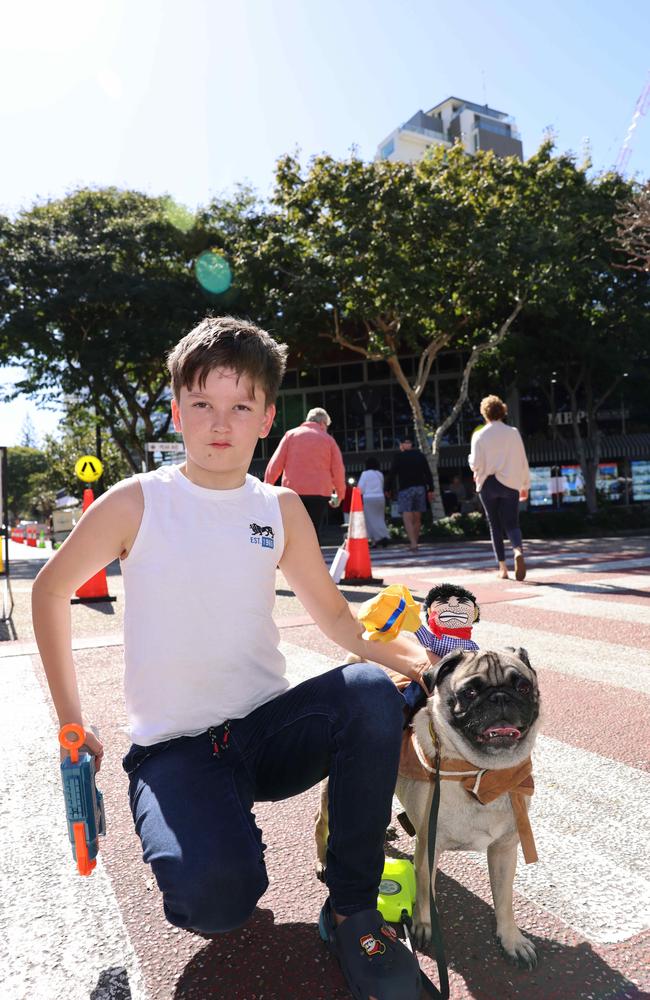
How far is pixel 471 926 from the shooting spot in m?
1.96

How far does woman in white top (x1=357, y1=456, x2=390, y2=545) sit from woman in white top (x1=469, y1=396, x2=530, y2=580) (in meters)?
6.54

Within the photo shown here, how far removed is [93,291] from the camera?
22.2 meters

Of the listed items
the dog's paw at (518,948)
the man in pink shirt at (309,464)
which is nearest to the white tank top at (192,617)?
the dog's paw at (518,948)

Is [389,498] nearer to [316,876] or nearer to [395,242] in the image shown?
[395,242]

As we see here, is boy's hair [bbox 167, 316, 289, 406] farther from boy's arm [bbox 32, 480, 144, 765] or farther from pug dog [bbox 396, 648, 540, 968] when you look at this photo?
pug dog [bbox 396, 648, 540, 968]

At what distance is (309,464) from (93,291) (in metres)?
17.0

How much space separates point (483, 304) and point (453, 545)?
860 centimetres

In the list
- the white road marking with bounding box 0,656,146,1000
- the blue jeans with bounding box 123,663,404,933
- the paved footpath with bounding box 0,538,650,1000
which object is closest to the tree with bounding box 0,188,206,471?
the paved footpath with bounding box 0,538,650,1000

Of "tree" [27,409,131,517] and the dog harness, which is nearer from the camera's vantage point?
the dog harness

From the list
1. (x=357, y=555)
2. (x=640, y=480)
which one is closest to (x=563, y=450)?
(x=640, y=480)

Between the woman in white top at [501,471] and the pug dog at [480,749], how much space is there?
6.86 meters

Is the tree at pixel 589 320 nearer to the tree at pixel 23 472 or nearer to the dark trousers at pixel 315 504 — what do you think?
the dark trousers at pixel 315 504

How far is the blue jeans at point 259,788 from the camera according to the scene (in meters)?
1.64

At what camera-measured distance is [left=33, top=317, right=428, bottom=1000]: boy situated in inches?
65.9
